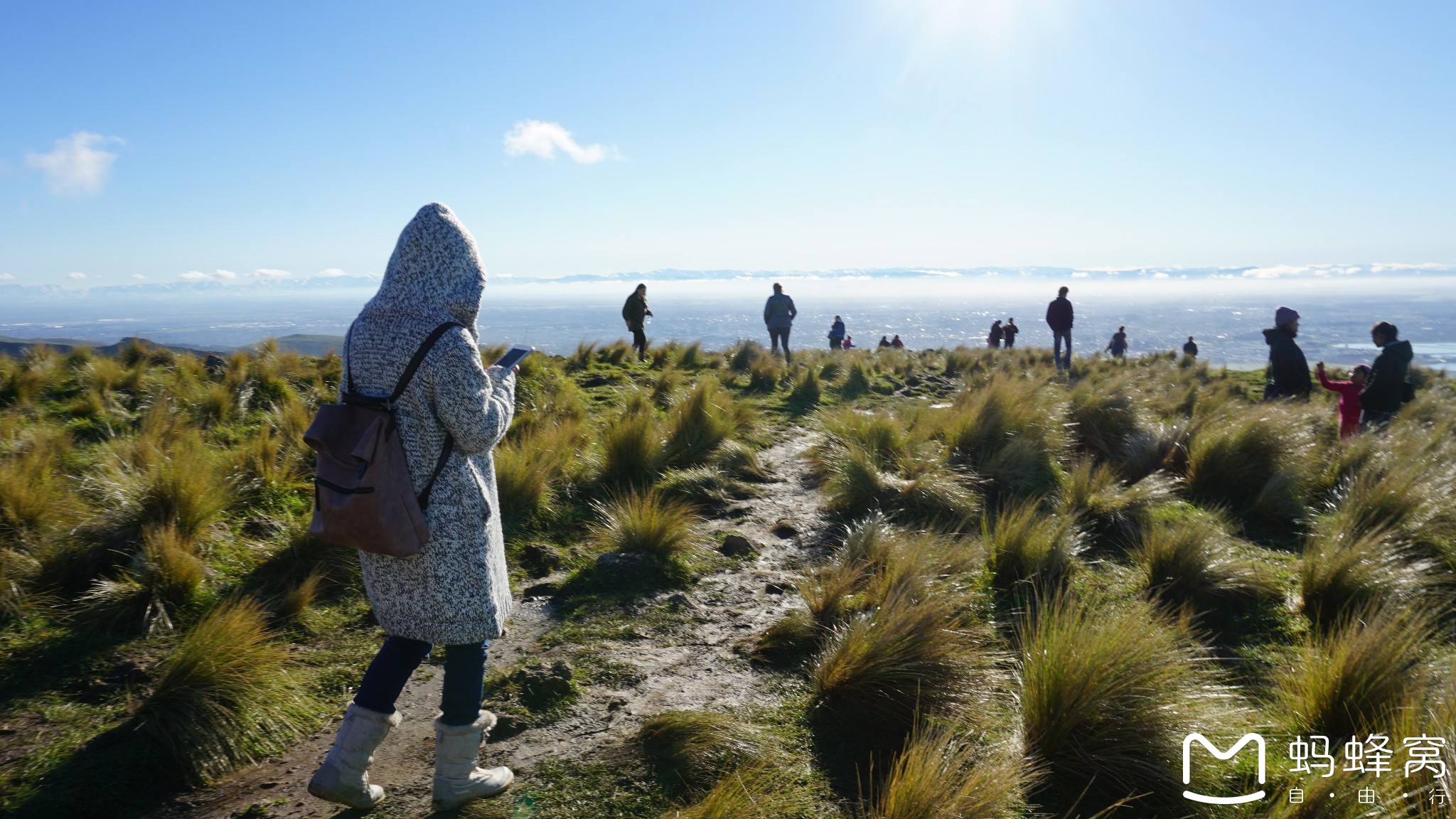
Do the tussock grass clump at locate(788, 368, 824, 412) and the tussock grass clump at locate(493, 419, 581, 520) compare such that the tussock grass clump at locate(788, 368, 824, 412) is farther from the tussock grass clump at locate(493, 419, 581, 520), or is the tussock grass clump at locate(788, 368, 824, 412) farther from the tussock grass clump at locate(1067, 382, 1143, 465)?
the tussock grass clump at locate(493, 419, 581, 520)

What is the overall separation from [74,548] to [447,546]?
9.41 ft

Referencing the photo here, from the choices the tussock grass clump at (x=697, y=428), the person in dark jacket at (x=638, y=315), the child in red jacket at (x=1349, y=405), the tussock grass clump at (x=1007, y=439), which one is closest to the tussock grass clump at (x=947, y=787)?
the tussock grass clump at (x=1007, y=439)

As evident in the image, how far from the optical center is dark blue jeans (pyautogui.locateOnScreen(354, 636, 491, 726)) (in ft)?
7.96

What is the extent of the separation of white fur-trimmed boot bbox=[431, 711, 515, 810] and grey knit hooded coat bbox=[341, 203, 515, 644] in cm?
35

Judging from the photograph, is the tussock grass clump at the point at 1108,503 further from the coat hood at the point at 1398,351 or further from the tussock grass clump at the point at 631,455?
the coat hood at the point at 1398,351

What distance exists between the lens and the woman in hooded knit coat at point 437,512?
2.28 meters

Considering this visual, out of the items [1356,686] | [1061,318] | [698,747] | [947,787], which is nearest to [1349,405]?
[1356,686]

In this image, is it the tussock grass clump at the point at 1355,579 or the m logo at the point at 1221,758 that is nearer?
the m logo at the point at 1221,758

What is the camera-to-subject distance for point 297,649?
3510 mm

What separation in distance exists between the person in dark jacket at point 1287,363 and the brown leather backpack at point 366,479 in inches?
425

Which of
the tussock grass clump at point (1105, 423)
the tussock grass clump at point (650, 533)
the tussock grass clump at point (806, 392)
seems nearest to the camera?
the tussock grass clump at point (650, 533)

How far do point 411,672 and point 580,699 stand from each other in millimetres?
992

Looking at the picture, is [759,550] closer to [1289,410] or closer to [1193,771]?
[1193,771]

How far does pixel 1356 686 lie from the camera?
2.90 meters
